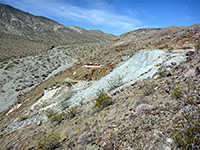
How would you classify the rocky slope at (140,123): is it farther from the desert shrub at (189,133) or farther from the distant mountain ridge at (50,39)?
the distant mountain ridge at (50,39)

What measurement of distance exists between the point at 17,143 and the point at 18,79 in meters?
13.5

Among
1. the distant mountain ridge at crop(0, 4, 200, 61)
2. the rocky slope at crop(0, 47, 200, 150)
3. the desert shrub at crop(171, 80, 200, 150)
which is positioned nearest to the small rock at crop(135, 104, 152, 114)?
the rocky slope at crop(0, 47, 200, 150)

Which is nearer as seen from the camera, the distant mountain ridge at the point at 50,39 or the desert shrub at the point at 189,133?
the desert shrub at the point at 189,133

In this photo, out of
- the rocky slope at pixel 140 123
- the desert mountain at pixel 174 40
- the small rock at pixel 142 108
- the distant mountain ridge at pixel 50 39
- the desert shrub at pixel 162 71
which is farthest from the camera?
the distant mountain ridge at pixel 50 39

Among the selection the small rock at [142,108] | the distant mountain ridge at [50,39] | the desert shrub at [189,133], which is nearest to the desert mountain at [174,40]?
the distant mountain ridge at [50,39]

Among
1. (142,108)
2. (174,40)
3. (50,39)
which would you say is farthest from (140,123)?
(50,39)

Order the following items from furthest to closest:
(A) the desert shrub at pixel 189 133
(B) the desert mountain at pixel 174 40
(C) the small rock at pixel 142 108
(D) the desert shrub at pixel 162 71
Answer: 1. (B) the desert mountain at pixel 174 40
2. (D) the desert shrub at pixel 162 71
3. (C) the small rock at pixel 142 108
4. (A) the desert shrub at pixel 189 133

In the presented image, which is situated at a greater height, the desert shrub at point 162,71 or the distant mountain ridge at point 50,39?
the distant mountain ridge at point 50,39

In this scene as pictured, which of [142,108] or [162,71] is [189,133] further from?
[162,71]

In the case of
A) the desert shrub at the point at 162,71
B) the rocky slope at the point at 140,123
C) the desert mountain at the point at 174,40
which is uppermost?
the desert mountain at the point at 174,40

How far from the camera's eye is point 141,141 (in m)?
2.26

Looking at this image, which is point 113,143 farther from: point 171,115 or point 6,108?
point 6,108

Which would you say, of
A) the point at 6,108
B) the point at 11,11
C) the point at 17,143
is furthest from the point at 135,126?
the point at 11,11

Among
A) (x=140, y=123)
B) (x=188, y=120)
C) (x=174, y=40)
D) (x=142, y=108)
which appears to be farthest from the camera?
(x=174, y=40)
